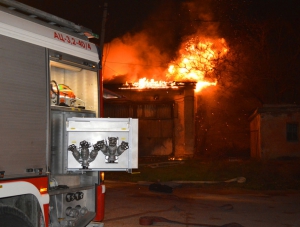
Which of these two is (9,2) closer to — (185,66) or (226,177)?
(226,177)

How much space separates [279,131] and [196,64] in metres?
7.63

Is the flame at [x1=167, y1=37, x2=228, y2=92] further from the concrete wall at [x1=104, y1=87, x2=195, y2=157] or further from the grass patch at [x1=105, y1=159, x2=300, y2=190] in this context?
the grass patch at [x1=105, y1=159, x2=300, y2=190]

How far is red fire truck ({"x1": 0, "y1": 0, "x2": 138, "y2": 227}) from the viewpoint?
5070 mm

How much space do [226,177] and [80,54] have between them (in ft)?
50.3

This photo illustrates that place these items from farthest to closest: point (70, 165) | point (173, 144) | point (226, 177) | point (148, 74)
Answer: point (148, 74) → point (173, 144) → point (226, 177) → point (70, 165)

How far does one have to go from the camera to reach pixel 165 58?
1508 inches

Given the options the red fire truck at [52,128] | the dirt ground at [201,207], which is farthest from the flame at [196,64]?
the red fire truck at [52,128]

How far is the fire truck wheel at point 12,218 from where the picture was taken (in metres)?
5.00

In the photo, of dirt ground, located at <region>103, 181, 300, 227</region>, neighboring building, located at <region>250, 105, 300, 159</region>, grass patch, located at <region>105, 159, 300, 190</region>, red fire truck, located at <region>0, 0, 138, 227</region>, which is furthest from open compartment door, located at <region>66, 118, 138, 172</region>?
neighboring building, located at <region>250, 105, 300, 159</region>

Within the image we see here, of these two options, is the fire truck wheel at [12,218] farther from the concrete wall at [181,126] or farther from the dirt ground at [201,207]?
the concrete wall at [181,126]

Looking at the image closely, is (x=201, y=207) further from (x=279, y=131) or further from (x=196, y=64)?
(x=196, y=64)

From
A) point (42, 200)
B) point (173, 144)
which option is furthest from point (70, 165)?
point (173, 144)

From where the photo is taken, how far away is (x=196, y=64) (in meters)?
34.4

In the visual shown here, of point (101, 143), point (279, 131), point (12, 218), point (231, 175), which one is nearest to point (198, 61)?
point (279, 131)
